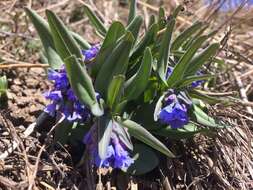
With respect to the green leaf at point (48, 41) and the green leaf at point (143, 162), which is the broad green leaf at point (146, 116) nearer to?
the green leaf at point (143, 162)

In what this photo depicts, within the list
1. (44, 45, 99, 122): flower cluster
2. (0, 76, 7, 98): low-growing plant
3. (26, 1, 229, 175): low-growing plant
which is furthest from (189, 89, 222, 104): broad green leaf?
(0, 76, 7, 98): low-growing plant

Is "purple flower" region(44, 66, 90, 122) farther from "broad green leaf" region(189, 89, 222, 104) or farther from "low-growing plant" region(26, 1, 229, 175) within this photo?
"broad green leaf" region(189, 89, 222, 104)

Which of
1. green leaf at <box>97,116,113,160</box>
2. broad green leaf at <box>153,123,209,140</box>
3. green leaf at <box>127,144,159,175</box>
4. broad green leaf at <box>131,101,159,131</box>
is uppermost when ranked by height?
green leaf at <box>97,116,113,160</box>

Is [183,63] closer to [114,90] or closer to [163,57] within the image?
[163,57]

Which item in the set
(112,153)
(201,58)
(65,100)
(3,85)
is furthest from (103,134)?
(3,85)

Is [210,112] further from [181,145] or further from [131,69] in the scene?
[131,69]

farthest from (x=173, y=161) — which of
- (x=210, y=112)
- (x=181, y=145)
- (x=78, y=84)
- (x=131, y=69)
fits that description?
(x=78, y=84)
